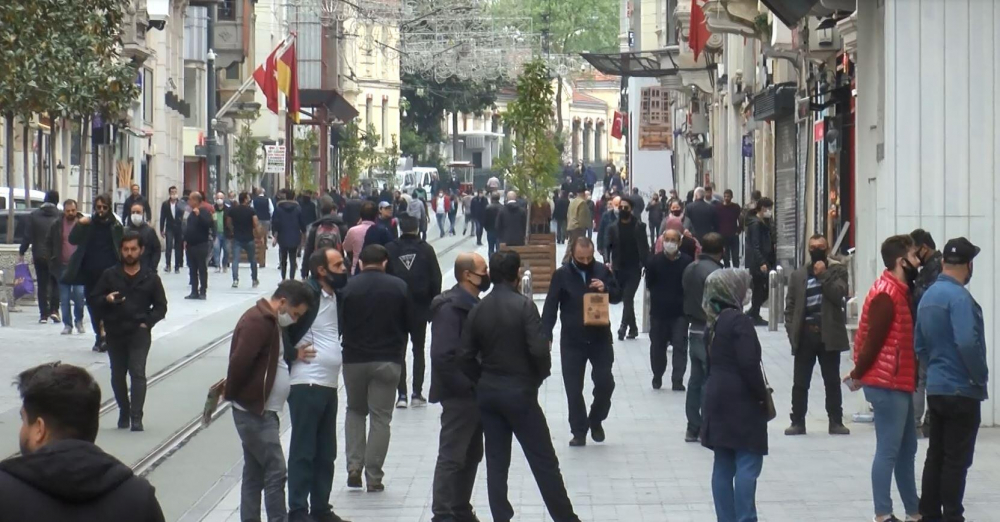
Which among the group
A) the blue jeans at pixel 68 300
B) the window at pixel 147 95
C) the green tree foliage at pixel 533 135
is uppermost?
the window at pixel 147 95

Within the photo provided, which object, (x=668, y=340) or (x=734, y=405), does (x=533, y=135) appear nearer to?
(x=668, y=340)

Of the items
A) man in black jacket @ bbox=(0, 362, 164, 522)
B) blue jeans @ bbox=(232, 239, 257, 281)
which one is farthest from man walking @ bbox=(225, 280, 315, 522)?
blue jeans @ bbox=(232, 239, 257, 281)

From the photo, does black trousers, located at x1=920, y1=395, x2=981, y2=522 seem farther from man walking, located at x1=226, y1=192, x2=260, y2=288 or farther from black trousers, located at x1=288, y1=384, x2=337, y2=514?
man walking, located at x1=226, y1=192, x2=260, y2=288

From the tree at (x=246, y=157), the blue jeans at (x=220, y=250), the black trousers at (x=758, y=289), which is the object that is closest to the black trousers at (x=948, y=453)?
the black trousers at (x=758, y=289)

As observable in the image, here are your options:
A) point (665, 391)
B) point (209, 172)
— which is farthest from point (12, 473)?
point (209, 172)

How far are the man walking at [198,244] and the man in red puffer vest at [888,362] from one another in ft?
59.9

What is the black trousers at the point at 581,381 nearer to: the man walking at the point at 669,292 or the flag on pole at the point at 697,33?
the man walking at the point at 669,292

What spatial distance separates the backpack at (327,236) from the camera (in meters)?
19.2

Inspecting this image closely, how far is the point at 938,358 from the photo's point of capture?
9227 mm

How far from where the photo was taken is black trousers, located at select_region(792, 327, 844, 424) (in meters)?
13.7

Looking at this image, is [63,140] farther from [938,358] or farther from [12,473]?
[12,473]

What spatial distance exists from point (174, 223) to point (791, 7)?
1826 centimetres

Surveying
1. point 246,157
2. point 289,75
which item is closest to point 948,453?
point 289,75

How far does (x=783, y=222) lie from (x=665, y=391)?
43.1ft
